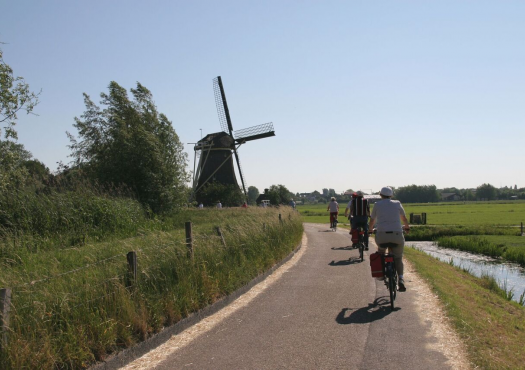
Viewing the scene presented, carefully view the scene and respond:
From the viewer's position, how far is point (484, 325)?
7184 millimetres

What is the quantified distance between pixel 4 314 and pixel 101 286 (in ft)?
5.71

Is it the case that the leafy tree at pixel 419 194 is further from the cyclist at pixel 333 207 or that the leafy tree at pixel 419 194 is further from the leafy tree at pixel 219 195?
the cyclist at pixel 333 207

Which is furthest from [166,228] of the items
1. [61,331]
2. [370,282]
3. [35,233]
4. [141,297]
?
[61,331]

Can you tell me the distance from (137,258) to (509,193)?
651ft

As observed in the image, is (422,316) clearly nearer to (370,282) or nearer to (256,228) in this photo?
(370,282)

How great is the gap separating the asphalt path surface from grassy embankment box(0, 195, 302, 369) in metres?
0.69

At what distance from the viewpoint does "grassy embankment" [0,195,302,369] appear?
5191mm

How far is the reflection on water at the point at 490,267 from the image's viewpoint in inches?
651

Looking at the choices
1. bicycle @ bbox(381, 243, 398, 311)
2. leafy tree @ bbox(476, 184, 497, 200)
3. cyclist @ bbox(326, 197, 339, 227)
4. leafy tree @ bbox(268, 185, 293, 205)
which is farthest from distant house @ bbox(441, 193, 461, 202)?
bicycle @ bbox(381, 243, 398, 311)

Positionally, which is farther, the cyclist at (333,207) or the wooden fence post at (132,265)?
the cyclist at (333,207)

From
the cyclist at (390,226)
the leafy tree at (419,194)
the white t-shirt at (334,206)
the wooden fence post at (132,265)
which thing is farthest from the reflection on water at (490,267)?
the leafy tree at (419,194)

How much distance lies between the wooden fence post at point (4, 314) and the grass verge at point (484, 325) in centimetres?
504

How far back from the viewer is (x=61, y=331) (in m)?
5.29

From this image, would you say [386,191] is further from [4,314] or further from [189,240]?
[4,314]
